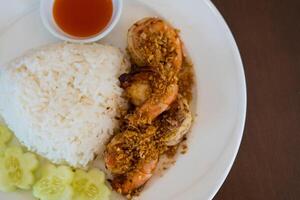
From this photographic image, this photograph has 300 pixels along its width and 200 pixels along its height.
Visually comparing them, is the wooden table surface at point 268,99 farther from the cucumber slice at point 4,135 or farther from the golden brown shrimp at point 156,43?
the cucumber slice at point 4,135

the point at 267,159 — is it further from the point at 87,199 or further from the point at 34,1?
the point at 34,1

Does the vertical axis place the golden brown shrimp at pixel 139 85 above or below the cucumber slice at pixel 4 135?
above

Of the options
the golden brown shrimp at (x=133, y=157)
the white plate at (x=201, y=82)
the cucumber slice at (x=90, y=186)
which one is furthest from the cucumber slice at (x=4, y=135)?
the golden brown shrimp at (x=133, y=157)

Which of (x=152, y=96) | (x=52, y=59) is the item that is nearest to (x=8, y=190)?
(x=52, y=59)

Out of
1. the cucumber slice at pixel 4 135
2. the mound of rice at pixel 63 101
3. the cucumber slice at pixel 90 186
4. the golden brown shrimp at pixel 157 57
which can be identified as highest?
the golden brown shrimp at pixel 157 57

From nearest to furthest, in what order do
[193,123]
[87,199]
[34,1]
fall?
[87,199]
[193,123]
[34,1]

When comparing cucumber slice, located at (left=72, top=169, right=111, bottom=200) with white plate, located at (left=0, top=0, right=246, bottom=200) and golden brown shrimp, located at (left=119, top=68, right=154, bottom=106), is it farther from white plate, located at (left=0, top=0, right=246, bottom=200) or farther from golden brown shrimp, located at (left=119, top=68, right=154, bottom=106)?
golden brown shrimp, located at (left=119, top=68, right=154, bottom=106)
